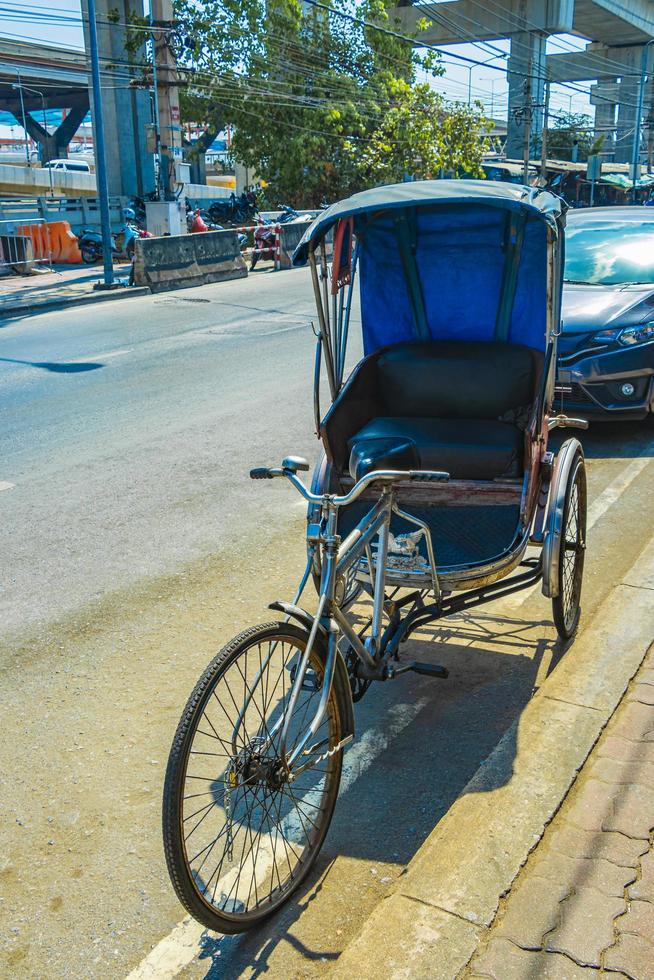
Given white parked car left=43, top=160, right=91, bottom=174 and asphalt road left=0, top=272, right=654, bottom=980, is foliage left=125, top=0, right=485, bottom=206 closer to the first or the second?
white parked car left=43, top=160, right=91, bottom=174

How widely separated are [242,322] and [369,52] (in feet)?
85.9

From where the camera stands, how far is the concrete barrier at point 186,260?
67.5 ft

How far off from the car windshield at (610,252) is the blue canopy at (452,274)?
13.5 ft

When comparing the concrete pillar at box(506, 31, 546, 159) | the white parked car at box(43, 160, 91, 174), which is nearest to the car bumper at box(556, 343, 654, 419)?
the concrete pillar at box(506, 31, 546, 159)

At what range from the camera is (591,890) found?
2.94m

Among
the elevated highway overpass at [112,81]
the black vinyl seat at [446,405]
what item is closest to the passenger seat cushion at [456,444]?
the black vinyl seat at [446,405]

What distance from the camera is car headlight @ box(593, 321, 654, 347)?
8.42 metres

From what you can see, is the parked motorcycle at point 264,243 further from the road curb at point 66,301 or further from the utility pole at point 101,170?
the road curb at point 66,301

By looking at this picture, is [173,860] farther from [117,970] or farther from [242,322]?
[242,322]

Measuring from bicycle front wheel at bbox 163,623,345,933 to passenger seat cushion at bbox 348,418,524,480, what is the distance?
1.44 metres

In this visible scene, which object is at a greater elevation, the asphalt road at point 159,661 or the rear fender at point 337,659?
the rear fender at point 337,659

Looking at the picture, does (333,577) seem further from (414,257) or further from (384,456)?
(414,257)

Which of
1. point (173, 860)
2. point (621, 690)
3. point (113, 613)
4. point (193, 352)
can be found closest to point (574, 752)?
point (621, 690)

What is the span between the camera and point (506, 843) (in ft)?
10.3
